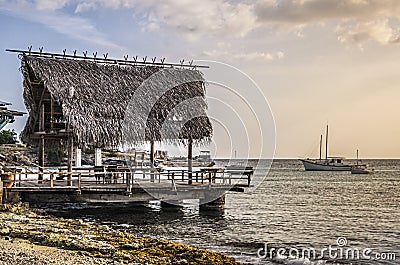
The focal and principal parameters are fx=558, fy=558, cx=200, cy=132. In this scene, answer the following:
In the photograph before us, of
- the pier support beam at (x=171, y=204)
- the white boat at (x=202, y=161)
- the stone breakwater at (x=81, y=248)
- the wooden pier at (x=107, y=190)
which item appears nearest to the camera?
the stone breakwater at (x=81, y=248)

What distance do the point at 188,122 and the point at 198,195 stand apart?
324 centimetres

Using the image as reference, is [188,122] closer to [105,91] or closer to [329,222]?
[105,91]

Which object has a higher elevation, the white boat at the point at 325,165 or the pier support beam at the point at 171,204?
the pier support beam at the point at 171,204

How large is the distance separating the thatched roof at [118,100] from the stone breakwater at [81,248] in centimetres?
602

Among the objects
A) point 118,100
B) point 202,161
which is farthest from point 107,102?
point 202,161

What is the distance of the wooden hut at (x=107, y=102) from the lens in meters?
19.8

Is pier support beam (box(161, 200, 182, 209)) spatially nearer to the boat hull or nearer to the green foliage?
the green foliage

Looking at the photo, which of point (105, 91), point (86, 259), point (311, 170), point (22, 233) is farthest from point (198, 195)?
point (311, 170)

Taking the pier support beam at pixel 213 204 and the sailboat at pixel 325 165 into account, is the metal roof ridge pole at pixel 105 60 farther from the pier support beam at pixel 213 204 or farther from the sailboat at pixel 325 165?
the sailboat at pixel 325 165

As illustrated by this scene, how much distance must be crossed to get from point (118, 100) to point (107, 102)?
480 millimetres

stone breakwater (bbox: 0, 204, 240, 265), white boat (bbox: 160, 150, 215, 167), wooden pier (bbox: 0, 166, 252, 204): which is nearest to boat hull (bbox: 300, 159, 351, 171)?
white boat (bbox: 160, 150, 215, 167)

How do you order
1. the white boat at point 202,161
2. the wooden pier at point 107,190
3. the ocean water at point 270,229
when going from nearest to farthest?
the ocean water at point 270,229 → the wooden pier at point 107,190 → the white boat at point 202,161

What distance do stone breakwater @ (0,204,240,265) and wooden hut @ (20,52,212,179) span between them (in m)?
6.08

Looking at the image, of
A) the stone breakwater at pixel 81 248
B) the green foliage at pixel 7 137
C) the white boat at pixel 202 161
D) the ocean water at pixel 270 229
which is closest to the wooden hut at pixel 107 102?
the ocean water at pixel 270 229
